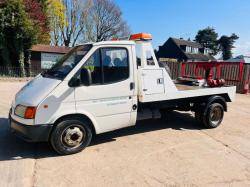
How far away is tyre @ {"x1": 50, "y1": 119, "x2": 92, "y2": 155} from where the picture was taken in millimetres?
4461

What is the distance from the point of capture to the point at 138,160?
4535 mm

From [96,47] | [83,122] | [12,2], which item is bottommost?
[83,122]

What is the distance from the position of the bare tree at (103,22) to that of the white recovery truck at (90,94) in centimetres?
3241

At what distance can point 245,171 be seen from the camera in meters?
4.25

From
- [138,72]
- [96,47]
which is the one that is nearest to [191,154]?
[138,72]

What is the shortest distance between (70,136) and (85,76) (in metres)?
1.19

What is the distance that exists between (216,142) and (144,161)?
2109mm

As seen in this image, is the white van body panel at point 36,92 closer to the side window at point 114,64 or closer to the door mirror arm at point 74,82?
the door mirror arm at point 74,82

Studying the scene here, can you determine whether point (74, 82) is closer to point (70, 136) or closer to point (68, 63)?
point (68, 63)

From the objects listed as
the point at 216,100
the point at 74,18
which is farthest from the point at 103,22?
the point at 216,100

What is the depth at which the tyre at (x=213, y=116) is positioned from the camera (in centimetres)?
659

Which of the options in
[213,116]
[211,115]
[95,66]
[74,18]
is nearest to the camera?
[95,66]

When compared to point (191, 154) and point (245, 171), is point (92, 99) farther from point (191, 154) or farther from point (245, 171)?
point (245, 171)

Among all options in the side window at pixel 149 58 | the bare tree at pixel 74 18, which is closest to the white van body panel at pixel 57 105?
the side window at pixel 149 58
